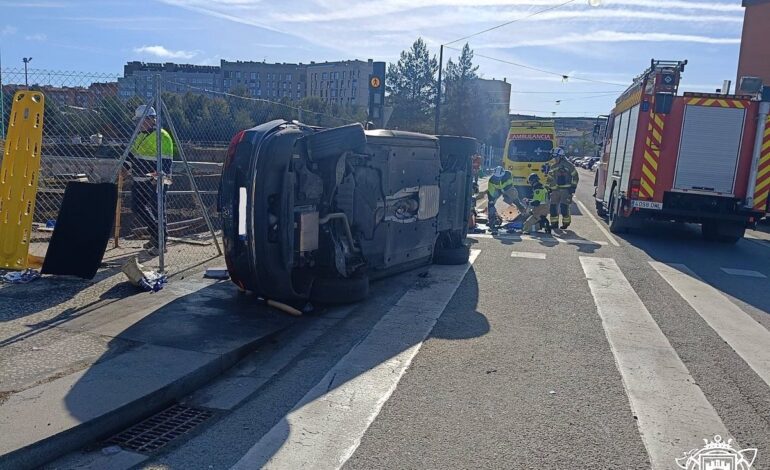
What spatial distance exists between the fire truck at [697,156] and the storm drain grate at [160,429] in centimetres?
1132

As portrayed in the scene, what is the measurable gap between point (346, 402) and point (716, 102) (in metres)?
11.7

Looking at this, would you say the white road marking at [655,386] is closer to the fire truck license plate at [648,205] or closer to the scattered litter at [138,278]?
the scattered litter at [138,278]

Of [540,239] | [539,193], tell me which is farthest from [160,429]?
[539,193]

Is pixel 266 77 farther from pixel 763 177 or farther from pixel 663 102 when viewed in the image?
pixel 763 177

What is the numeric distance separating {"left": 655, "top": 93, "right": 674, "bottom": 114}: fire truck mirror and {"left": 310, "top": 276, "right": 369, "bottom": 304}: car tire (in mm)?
8849

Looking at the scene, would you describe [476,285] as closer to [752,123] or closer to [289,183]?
[289,183]

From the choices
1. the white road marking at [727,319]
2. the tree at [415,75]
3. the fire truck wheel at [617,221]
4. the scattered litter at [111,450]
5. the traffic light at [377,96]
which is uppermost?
the tree at [415,75]

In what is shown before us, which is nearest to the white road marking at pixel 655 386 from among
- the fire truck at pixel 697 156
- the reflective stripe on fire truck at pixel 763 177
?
the fire truck at pixel 697 156

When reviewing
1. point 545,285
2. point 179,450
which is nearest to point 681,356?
point 545,285

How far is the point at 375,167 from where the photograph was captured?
23.1 ft

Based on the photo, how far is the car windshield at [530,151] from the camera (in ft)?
63.7

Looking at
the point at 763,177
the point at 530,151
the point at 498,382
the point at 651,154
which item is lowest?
the point at 498,382

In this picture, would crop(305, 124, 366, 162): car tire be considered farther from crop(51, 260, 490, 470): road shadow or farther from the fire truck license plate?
the fire truck license plate

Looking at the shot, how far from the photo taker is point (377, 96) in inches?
585
